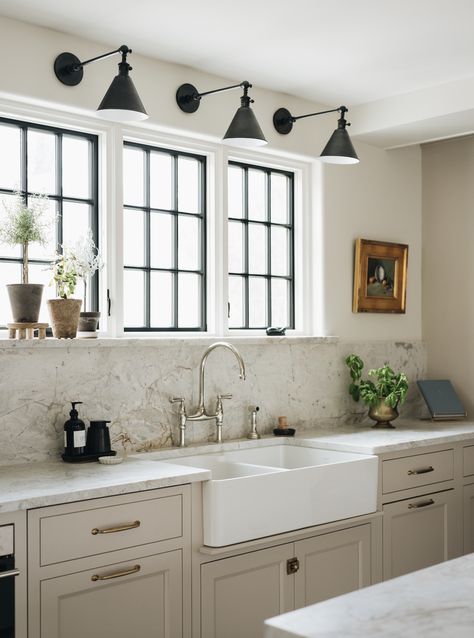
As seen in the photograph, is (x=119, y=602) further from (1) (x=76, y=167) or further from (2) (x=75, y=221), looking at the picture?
A: (1) (x=76, y=167)

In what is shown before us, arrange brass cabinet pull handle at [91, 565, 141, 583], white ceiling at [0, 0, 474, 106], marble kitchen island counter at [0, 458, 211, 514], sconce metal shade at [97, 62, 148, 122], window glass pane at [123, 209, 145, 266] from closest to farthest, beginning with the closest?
marble kitchen island counter at [0, 458, 211, 514] < brass cabinet pull handle at [91, 565, 141, 583] < sconce metal shade at [97, 62, 148, 122] < white ceiling at [0, 0, 474, 106] < window glass pane at [123, 209, 145, 266]

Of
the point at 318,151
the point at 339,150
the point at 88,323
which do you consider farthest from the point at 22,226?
the point at 318,151

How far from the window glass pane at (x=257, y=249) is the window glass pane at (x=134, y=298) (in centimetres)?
73

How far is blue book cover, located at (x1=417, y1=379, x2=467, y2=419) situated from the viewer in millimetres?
4707

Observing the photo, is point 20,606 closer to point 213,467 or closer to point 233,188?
point 213,467

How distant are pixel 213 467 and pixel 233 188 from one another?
1487 millimetres

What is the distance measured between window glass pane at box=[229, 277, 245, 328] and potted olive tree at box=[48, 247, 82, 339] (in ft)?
3.46

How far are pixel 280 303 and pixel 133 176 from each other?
1.16 meters

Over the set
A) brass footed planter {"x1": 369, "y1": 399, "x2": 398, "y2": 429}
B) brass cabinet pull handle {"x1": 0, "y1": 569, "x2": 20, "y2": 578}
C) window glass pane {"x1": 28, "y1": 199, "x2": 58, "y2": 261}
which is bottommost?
brass cabinet pull handle {"x1": 0, "y1": 569, "x2": 20, "y2": 578}

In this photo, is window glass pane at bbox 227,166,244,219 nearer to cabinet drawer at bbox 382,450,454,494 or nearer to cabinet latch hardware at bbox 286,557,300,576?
cabinet drawer at bbox 382,450,454,494

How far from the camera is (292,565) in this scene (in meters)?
3.26

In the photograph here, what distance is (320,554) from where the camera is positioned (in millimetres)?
3391

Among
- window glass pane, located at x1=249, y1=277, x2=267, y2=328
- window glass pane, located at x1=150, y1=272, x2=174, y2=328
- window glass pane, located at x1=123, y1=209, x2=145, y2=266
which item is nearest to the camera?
window glass pane, located at x1=123, y1=209, x2=145, y2=266

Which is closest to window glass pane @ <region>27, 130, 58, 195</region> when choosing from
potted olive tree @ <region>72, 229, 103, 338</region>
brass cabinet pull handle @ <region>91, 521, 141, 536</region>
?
potted olive tree @ <region>72, 229, 103, 338</region>
